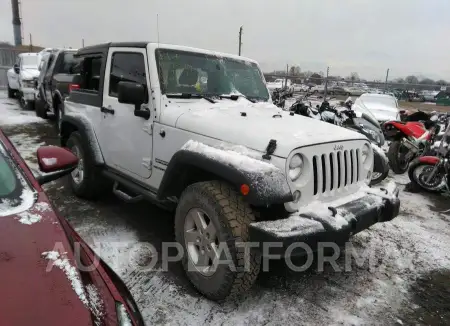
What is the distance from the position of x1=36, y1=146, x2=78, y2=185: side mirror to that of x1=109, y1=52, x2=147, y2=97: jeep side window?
4.65ft

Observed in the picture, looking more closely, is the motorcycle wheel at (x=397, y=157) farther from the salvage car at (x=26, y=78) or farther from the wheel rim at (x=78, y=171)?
the salvage car at (x=26, y=78)

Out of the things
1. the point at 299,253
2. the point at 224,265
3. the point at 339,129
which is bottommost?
the point at 224,265

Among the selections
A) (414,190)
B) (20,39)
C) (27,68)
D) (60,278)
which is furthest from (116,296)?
(20,39)

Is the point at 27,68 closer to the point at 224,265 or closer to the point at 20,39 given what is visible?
the point at 224,265

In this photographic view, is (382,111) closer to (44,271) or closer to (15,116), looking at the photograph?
(15,116)

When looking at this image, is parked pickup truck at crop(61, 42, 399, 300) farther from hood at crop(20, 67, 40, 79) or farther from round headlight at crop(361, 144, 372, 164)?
hood at crop(20, 67, 40, 79)

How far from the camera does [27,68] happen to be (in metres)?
14.3

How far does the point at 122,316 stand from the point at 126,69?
3083mm

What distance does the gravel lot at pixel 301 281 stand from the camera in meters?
2.85

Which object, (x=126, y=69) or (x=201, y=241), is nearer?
(x=201, y=241)

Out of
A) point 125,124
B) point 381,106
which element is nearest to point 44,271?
point 125,124

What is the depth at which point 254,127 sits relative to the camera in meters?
3.03

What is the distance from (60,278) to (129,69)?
2941 mm

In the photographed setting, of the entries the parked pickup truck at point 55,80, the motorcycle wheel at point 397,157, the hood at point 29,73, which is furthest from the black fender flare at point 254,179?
the hood at point 29,73
